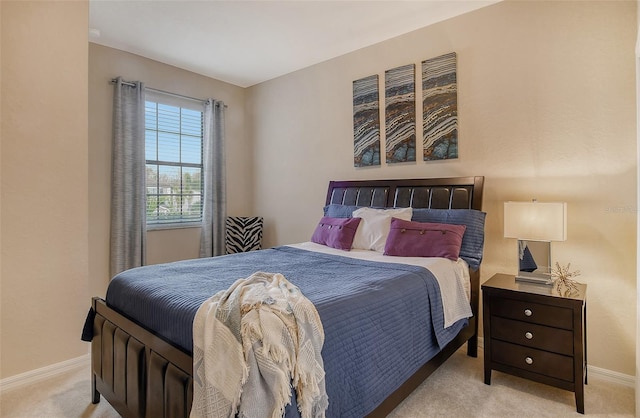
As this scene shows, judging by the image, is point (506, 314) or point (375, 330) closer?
point (375, 330)

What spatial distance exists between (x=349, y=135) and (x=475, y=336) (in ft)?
7.53

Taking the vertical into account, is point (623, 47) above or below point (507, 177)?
above

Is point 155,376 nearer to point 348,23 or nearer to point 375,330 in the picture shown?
point 375,330

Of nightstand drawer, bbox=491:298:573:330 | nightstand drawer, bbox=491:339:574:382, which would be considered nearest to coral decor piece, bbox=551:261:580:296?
nightstand drawer, bbox=491:298:573:330

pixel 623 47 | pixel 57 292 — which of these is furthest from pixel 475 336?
pixel 57 292

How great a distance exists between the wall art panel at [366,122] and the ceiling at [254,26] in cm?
43

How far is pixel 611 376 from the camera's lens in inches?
93.4

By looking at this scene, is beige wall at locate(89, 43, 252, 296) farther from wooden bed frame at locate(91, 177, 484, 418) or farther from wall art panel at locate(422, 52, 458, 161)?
wall art panel at locate(422, 52, 458, 161)

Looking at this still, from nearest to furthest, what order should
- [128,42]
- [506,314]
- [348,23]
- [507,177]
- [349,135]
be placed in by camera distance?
1. [506,314]
2. [507,177]
3. [348,23]
4. [128,42]
5. [349,135]

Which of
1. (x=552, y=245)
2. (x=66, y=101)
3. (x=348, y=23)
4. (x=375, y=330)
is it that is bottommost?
(x=375, y=330)

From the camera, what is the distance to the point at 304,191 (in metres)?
4.32

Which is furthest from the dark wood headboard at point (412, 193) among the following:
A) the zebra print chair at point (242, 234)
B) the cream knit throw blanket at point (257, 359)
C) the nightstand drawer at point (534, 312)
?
the cream knit throw blanket at point (257, 359)

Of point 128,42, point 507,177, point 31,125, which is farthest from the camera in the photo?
point 128,42

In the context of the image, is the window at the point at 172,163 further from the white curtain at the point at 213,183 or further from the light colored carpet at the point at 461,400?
the light colored carpet at the point at 461,400
